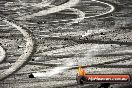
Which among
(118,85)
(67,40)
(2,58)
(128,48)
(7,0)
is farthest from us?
(7,0)

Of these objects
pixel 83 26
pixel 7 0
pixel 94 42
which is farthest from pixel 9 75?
pixel 7 0

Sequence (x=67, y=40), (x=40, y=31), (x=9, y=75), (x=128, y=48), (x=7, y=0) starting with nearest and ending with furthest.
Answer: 1. (x=9, y=75)
2. (x=128, y=48)
3. (x=67, y=40)
4. (x=40, y=31)
5. (x=7, y=0)

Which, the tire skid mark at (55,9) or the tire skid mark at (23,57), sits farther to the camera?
the tire skid mark at (55,9)

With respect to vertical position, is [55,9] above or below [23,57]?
above

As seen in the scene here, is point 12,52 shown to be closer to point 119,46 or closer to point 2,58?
point 2,58

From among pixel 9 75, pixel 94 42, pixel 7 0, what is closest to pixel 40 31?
→ pixel 94 42

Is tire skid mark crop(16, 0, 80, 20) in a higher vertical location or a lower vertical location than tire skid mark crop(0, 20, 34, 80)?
higher

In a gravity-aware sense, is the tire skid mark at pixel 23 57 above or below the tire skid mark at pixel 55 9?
below

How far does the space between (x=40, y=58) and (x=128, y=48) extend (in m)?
2.98

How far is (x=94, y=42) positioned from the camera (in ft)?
36.4

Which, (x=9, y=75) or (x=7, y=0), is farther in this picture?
(x=7, y=0)

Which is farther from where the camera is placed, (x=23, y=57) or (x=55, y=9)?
(x=55, y=9)

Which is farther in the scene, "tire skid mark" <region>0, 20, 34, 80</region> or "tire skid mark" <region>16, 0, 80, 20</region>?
"tire skid mark" <region>16, 0, 80, 20</region>

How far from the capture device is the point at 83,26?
13109 mm
